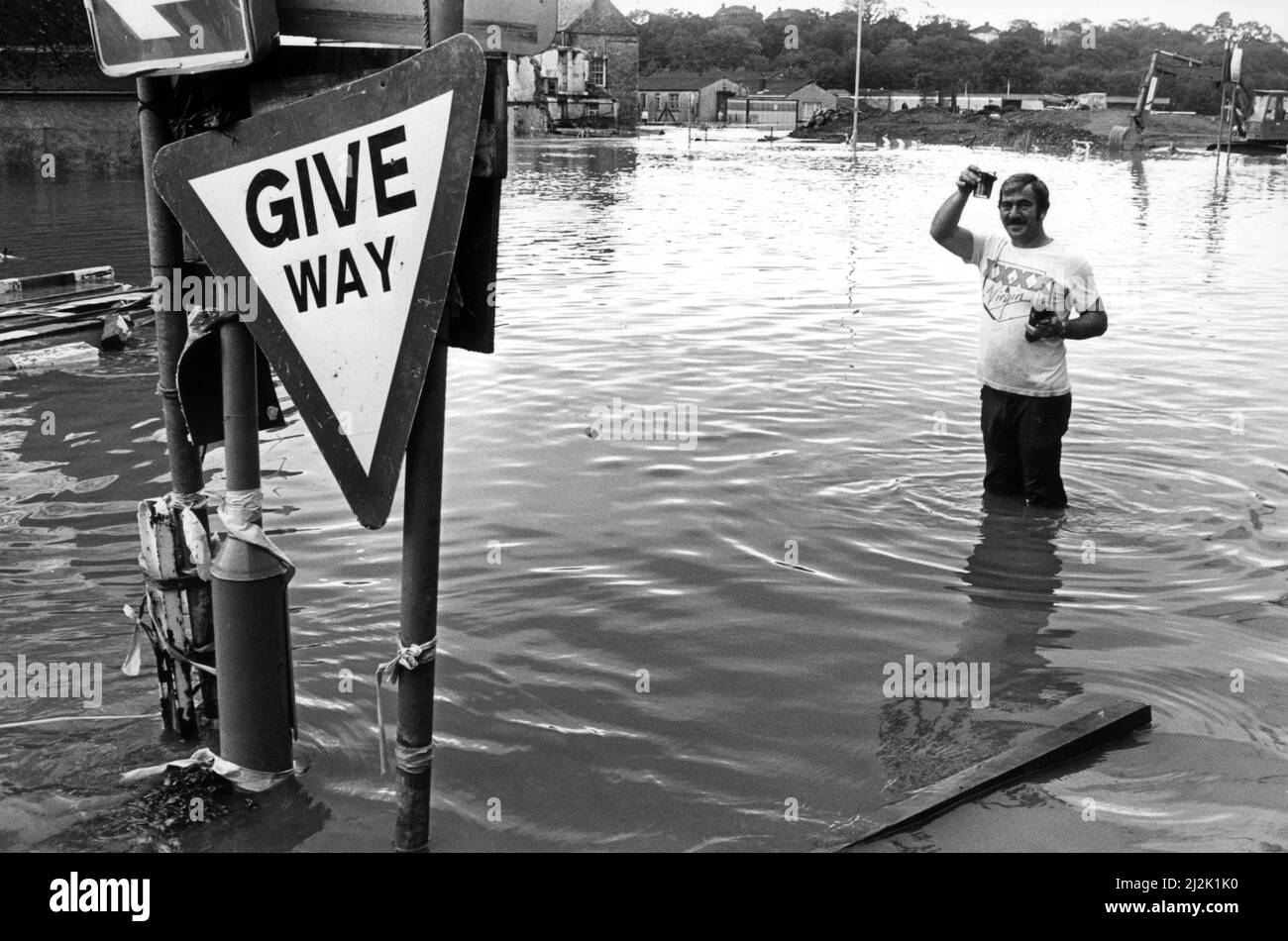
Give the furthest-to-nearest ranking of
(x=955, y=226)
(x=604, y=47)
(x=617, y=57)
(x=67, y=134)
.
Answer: (x=617, y=57)
(x=604, y=47)
(x=67, y=134)
(x=955, y=226)

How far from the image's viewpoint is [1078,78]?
149750 millimetres

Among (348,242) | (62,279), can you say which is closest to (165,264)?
(348,242)

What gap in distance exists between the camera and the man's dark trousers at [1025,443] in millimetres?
6930

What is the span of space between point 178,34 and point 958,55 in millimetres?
181609

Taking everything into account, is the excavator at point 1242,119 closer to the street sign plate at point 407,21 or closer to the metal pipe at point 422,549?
the street sign plate at point 407,21

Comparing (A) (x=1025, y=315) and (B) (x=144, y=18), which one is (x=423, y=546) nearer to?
(B) (x=144, y=18)

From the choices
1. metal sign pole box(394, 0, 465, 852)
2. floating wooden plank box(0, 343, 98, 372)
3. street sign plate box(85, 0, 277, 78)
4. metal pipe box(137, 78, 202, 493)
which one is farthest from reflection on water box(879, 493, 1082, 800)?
floating wooden plank box(0, 343, 98, 372)

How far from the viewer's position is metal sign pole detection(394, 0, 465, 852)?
300 centimetres

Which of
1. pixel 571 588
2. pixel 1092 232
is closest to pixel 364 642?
pixel 571 588

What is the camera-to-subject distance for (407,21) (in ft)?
10.6

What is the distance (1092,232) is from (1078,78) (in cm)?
13909

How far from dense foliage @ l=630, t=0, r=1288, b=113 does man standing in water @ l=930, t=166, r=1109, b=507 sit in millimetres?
137992

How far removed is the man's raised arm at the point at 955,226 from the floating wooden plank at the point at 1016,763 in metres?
2.98

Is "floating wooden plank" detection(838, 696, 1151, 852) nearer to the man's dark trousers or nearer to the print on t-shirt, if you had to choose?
A: the man's dark trousers
